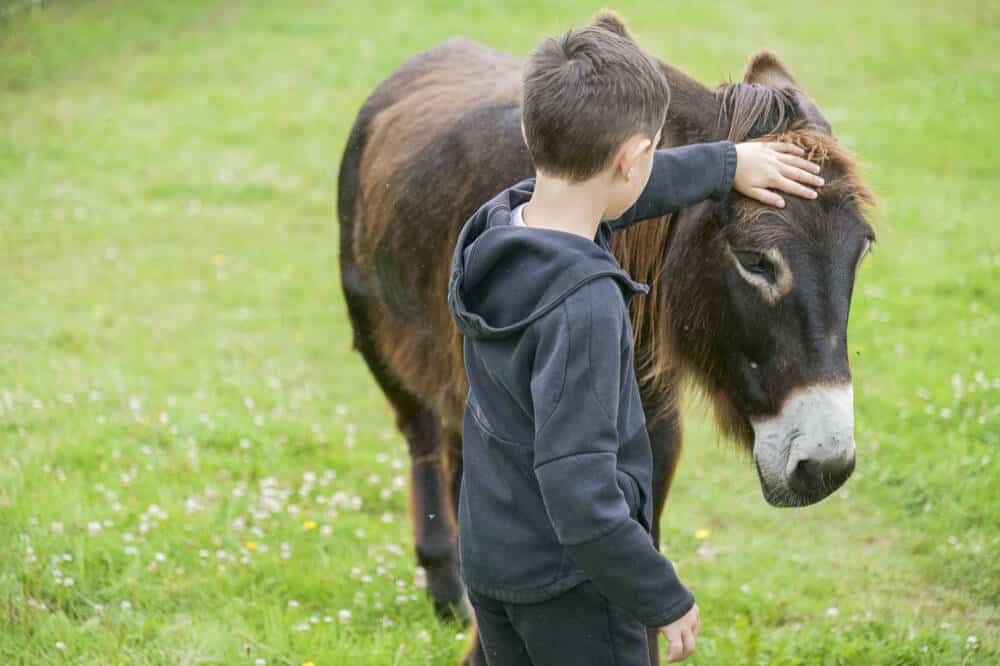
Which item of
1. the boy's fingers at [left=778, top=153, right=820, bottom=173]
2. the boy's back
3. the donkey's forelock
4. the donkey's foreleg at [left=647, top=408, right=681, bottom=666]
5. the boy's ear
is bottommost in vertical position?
the donkey's foreleg at [left=647, top=408, right=681, bottom=666]

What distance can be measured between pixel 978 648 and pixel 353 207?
3.07 m

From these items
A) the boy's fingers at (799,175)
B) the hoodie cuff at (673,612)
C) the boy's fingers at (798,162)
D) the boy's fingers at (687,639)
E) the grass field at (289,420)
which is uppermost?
the boy's fingers at (798,162)

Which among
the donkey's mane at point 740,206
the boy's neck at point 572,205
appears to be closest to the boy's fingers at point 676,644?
the boy's neck at point 572,205

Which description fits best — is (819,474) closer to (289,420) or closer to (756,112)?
(756,112)

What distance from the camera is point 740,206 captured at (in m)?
2.88

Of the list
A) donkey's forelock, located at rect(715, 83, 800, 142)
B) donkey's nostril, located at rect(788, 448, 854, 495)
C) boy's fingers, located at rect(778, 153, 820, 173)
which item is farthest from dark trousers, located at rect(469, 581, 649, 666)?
donkey's forelock, located at rect(715, 83, 800, 142)

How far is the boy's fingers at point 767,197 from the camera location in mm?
2793

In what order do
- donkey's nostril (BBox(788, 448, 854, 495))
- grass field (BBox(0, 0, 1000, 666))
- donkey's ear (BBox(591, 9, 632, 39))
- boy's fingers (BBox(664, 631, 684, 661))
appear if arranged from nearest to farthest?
1. boy's fingers (BBox(664, 631, 684, 661))
2. donkey's nostril (BBox(788, 448, 854, 495))
3. donkey's ear (BBox(591, 9, 632, 39))
4. grass field (BBox(0, 0, 1000, 666))

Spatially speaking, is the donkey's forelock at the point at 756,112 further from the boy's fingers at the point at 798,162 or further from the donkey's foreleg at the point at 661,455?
the donkey's foreleg at the point at 661,455

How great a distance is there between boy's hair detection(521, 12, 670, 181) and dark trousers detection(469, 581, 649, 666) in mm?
927

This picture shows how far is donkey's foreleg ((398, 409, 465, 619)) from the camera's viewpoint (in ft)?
14.7

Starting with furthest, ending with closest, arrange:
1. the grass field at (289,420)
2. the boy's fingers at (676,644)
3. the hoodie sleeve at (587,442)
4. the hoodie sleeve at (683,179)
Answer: the grass field at (289,420)
the hoodie sleeve at (683,179)
the boy's fingers at (676,644)
the hoodie sleeve at (587,442)

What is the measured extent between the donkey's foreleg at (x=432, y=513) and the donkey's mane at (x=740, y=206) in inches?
50.7

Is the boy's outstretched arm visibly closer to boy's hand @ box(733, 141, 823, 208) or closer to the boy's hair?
boy's hand @ box(733, 141, 823, 208)
